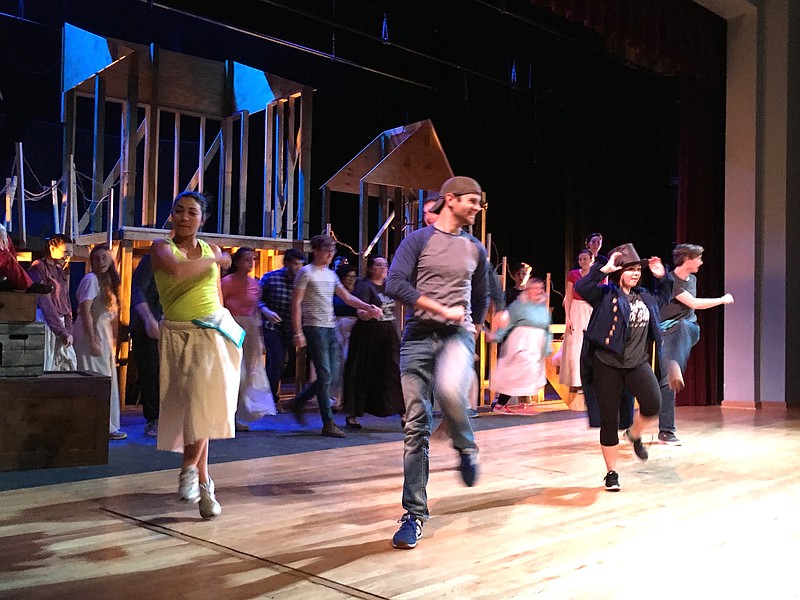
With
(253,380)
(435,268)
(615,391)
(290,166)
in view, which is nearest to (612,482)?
(615,391)

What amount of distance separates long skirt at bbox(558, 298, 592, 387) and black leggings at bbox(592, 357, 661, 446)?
3.67 meters

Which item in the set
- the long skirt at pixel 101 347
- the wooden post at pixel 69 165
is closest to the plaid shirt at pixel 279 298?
the long skirt at pixel 101 347

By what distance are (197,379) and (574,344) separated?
5396 millimetres

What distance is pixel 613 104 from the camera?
11656mm

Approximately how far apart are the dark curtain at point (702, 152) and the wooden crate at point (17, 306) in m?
6.39

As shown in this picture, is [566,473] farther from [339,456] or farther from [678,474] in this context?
[339,456]

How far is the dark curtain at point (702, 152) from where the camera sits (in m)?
8.62

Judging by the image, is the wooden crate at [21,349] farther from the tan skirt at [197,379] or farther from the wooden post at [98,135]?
the wooden post at [98,135]

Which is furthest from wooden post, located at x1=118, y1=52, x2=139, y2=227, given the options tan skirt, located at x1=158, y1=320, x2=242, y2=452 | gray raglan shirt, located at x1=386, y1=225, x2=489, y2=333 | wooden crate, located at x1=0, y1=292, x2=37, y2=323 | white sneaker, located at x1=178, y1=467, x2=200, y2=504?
gray raglan shirt, located at x1=386, y1=225, x2=489, y2=333

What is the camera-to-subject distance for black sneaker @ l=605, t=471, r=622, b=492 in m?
4.16

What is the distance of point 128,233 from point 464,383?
521 cm

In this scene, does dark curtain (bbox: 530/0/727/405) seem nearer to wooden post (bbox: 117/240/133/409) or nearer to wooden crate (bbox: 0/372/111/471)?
wooden post (bbox: 117/240/133/409)

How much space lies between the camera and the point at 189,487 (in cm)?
373

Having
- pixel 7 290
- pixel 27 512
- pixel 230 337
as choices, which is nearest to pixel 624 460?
pixel 230 337
